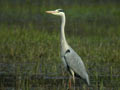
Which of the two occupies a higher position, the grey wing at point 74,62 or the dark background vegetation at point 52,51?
the grey wing at point 74,62

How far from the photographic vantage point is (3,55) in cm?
1176

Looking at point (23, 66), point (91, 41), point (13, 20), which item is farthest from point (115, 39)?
point (13, 20)

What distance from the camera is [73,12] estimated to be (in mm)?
23547

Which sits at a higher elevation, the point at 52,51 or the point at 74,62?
the point at 74,62

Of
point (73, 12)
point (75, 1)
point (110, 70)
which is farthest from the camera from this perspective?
point (75, 1)

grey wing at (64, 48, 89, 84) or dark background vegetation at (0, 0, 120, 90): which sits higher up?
grey wing at (64, 48, 89, 84)

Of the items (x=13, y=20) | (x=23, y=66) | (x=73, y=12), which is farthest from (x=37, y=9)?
(x=23, y=66)

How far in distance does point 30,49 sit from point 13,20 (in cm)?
811

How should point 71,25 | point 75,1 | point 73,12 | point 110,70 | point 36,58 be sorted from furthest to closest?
point 75,1, point 73,12, point 71,25, point 36,58, point 110,70

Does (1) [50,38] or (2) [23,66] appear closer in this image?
(2) [23,66]

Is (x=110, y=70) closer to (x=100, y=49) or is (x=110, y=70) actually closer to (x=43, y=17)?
(x=100, y=49)

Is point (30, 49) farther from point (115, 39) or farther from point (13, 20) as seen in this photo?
point (13, 20)

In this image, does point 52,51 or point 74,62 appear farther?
point 52,51

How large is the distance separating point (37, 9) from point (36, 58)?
13329 mm
